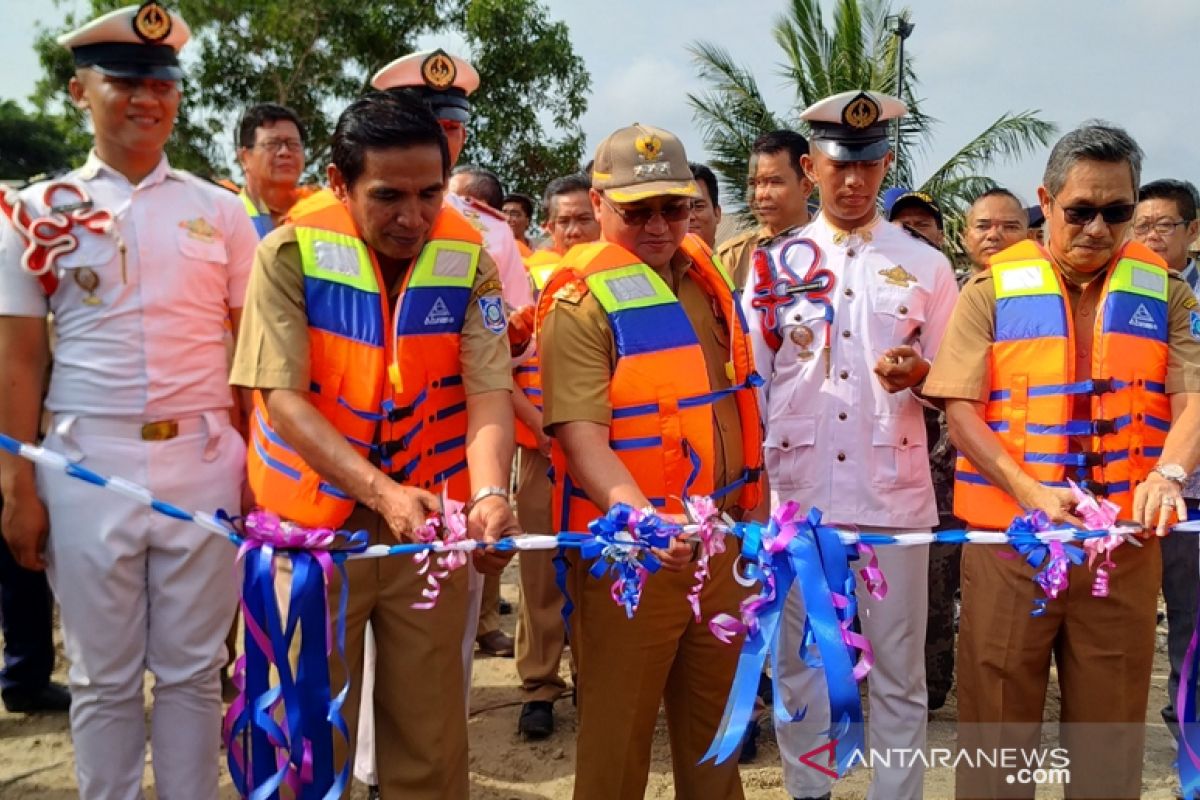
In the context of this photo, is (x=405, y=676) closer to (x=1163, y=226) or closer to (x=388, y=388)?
(x=388, y=388)

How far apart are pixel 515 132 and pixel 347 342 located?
52.3 feet

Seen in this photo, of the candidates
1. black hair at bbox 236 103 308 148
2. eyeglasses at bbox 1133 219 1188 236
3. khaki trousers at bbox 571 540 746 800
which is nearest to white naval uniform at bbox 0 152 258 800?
khaki trousers at bbox 571 540 746 800

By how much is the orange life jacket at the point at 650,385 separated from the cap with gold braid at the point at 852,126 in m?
1.15

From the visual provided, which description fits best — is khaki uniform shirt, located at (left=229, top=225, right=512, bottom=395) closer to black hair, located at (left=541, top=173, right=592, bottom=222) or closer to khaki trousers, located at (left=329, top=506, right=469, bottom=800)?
khaki trousers, located at (left=329, top=506, right=469, bottom=800)

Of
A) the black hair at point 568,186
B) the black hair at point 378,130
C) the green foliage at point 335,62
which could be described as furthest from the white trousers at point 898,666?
the green foliage at point 335,62

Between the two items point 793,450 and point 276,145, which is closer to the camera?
point 793,450

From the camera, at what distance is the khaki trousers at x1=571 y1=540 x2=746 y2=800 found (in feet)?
Result: 10.2

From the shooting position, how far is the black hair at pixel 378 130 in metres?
2.86

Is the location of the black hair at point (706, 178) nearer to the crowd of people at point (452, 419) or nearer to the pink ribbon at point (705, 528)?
the crowd of people at point (452, 419)

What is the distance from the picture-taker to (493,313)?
313 centimetres

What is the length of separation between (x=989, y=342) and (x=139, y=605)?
2.85 metres

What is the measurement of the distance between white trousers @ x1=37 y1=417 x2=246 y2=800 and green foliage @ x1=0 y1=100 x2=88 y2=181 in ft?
113

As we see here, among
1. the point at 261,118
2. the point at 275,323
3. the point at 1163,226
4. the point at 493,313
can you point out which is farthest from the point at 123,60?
the point at 1163,226

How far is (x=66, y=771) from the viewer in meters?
4.37
